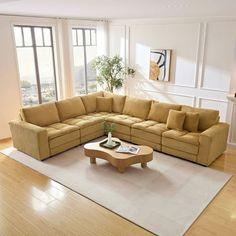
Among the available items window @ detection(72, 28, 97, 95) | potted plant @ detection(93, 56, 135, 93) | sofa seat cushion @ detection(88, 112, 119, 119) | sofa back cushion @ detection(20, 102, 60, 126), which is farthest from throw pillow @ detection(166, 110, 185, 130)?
window @ detection(72, 28, 97, 95)

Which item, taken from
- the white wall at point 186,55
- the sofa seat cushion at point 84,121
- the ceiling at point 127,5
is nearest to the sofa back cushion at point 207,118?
the white wall at point 186,55

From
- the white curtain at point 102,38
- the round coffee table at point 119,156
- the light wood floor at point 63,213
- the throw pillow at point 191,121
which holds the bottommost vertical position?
the light wood floor at point 63,213

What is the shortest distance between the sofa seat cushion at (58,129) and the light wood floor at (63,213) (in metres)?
0.95

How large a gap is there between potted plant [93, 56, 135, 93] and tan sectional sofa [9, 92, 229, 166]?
132 centimetres

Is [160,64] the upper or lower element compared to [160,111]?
upper

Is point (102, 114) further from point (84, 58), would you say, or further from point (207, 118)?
point (207, 118)

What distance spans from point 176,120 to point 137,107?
4.01 ft

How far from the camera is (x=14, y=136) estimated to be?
538 centimetres

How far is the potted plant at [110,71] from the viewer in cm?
746

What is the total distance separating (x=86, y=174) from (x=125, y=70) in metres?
4.27

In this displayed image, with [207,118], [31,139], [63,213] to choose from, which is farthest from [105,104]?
[63,213]

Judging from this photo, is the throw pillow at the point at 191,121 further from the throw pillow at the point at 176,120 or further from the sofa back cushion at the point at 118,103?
the sofa back cushion at the point at 118,103

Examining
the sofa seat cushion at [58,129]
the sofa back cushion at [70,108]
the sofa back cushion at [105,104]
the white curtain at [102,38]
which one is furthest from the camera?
the white curtain at [102,38]

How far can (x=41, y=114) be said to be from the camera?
553cm
